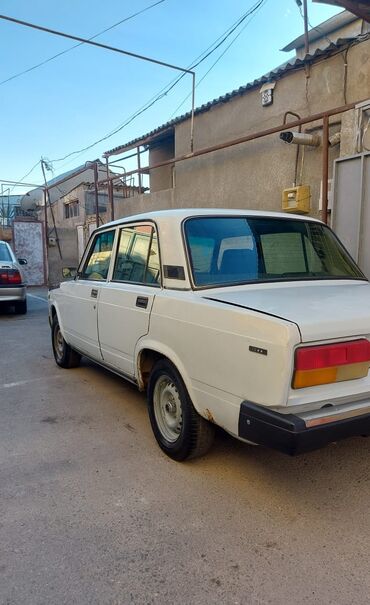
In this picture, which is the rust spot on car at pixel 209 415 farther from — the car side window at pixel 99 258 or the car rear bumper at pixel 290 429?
the car side window at pixel 99 258

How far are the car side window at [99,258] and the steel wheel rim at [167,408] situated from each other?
1.44 m

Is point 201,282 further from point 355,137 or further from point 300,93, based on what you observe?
point 300,93

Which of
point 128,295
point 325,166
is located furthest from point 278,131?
point 128,295

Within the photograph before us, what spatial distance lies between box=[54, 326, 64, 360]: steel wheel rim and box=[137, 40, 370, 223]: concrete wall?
4.19m

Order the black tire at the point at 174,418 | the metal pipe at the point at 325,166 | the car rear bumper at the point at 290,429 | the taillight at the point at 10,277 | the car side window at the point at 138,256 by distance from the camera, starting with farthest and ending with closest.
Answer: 1. the taillight at the point at 10,277
2. the metal pipe at the point at 325,166
3. the car side window at the point at 138,256
4. the black tire at the point at 174,418
5. the car rear bumper at the point at 290,429

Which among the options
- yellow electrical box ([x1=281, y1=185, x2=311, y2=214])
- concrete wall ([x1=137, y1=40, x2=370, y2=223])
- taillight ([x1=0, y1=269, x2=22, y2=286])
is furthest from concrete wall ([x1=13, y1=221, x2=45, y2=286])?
yellow electrical box ([x1=281, y1=185, x2=311, y2=214])

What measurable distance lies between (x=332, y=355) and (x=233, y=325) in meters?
0.53

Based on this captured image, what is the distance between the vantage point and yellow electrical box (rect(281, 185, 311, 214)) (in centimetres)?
662

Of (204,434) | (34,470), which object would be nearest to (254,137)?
(204,434)

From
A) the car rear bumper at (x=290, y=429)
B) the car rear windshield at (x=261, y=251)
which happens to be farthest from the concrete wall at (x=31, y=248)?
the car rear bumper at (x=290, y=429)

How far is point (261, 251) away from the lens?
3.22m

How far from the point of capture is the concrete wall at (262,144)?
6363 millimetres

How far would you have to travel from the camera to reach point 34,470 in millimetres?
2971

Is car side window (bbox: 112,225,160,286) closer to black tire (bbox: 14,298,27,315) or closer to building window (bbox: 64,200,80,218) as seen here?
black tire (bbox: 14,298,27,315)
